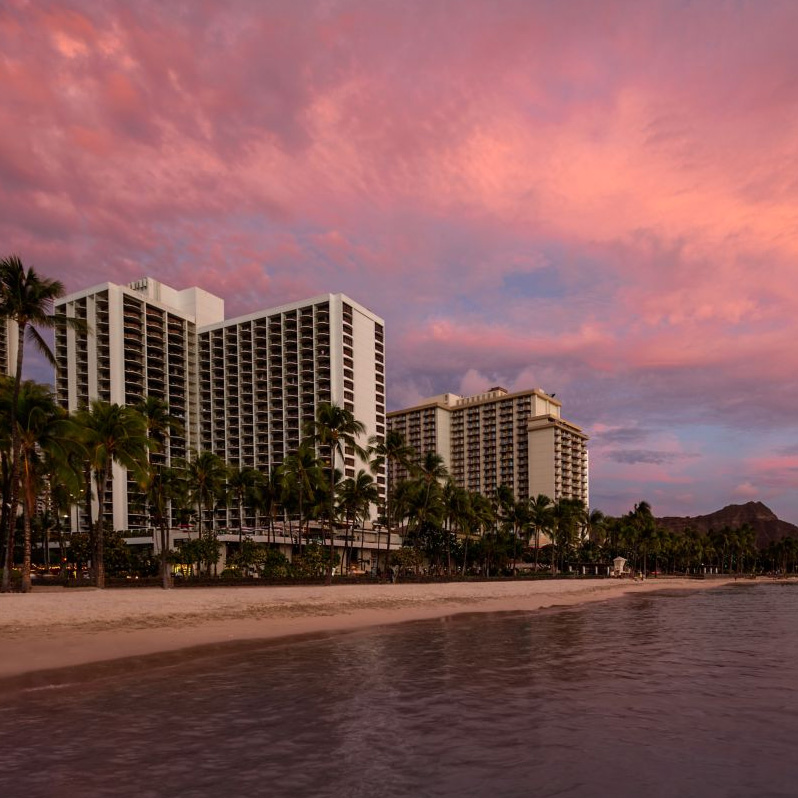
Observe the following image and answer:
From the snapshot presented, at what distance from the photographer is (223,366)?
174375 millimetres

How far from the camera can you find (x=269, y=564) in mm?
63969

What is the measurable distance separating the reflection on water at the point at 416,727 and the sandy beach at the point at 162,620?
292 centimetres

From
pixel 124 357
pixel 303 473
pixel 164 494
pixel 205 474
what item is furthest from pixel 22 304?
pixel 124 357

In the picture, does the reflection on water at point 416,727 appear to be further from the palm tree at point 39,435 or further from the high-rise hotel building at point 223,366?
the high-rise hotel building at point 223,366

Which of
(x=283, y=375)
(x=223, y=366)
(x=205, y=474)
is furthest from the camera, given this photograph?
(x=223, y=366)

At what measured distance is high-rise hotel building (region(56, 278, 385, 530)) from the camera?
155250mm

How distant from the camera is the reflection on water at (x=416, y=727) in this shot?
34.8 feet

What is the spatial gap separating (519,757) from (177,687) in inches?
380

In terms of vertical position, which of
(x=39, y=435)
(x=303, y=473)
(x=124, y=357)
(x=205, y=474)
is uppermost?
(x=124, y=357)

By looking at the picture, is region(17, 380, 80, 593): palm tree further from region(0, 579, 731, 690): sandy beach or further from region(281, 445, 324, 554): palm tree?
region(281, 445, 324, 554): palm tree

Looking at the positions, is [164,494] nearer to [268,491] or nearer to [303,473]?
[303,473]

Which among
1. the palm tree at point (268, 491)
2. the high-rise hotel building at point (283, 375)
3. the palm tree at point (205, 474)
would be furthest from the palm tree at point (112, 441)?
the high-rise hotel building at point (283, 375)

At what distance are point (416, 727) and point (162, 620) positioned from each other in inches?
771

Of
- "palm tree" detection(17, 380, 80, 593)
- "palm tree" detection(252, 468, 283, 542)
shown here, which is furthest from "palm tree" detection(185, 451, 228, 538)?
"palm tree" detection(17, 380, 80, 593)
